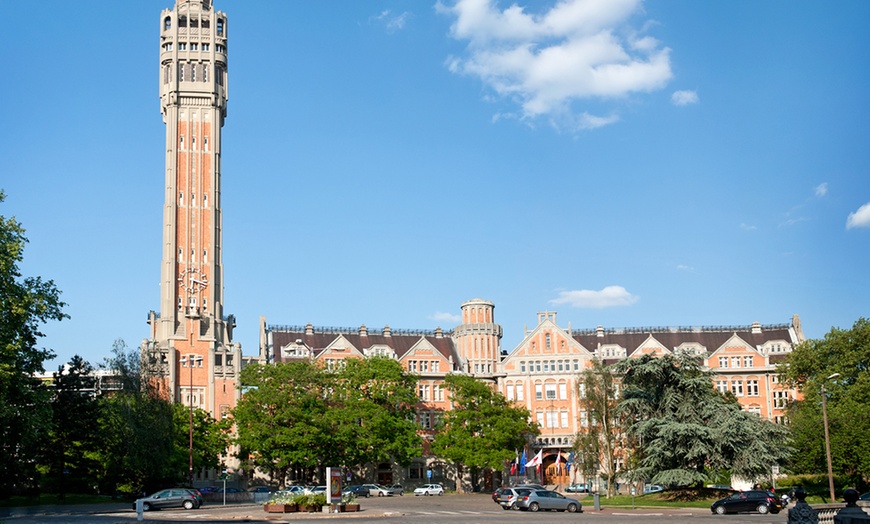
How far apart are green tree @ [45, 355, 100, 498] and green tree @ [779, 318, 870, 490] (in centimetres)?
5510

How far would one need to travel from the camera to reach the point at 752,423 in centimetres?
6350

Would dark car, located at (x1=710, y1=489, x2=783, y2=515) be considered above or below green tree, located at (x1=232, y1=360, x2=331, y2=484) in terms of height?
below

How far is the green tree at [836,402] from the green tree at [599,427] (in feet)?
47.0

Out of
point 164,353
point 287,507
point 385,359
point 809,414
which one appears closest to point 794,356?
point 809,414

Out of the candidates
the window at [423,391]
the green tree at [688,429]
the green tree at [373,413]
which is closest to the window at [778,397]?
the window at [423,391]

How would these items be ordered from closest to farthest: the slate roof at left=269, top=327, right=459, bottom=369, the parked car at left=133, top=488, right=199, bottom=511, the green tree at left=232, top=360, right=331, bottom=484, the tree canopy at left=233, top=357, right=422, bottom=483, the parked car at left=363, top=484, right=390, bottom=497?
the parked car at left=133, top=488, right=199, bottom=511
the parked car at left=363, top=484, right=390, bottom=497
the green tree at left=232, top=360, right=331, bottom=484
the tree canopy at left=233, top=357, right=422, bottom=483
the slate roof at left=269, top=327, right=459, bottom=369

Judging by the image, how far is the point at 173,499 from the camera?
6525 centimetres

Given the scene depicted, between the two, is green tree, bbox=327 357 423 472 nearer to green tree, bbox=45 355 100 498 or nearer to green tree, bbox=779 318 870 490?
green tree, bbox=45 355 100 498

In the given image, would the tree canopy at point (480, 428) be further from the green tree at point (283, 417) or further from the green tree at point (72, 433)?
the green tree at point (72, 433)

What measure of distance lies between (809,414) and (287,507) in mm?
45142

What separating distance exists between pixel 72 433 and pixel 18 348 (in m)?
27.1

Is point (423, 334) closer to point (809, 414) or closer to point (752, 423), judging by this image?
point (809, 414)

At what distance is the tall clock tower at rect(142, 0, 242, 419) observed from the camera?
354ft

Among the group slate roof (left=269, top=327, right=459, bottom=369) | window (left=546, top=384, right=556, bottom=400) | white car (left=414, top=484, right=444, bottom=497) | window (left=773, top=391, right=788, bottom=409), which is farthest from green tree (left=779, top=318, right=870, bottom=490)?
slate roof (left=269, top=327, right=459, bottom=369)
